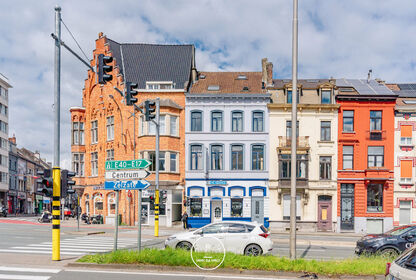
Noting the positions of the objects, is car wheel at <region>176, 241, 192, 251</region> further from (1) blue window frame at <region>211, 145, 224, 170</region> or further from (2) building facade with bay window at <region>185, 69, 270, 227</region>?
(1) blue window frame at <region>211, 145, 224, 170</region>

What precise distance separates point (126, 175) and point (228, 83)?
2640 centimetres

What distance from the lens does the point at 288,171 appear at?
116 feet

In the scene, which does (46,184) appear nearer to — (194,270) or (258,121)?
(194,270)

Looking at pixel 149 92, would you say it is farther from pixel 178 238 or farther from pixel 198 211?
pixel 178 238

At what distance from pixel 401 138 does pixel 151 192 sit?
870 inches

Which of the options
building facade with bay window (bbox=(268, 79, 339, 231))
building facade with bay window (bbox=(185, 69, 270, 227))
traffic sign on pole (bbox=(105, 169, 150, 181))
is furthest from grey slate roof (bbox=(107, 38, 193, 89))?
traffic sign on pole (bbox=(105, 169, 150, 181))

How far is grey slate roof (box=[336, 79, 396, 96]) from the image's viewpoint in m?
36.4

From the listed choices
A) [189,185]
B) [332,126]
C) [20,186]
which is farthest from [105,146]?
[20,186]

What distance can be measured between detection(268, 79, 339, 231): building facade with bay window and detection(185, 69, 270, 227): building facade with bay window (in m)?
1.00

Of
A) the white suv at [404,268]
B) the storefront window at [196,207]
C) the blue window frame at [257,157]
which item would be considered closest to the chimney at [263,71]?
the blue window frame at [257,157]

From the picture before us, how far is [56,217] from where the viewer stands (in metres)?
13.2

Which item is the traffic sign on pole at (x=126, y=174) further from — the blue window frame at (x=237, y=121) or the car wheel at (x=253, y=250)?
the blue window frame at (x=237, y=121)

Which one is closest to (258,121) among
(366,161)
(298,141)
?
(298,141)

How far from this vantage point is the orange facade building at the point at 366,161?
3494cm
